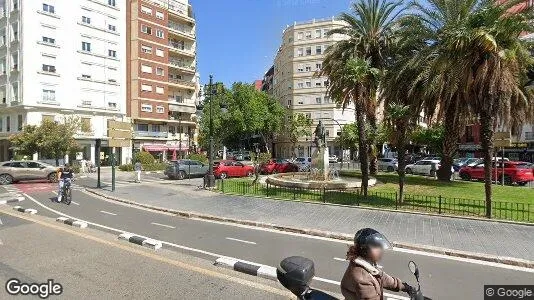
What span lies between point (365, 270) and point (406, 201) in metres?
12.9

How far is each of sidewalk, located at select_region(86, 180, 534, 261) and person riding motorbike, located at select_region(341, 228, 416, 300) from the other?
6.47 meters

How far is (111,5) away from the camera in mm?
49844

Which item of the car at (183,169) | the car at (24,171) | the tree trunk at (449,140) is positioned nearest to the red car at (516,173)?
the tree trunk at (449,140)

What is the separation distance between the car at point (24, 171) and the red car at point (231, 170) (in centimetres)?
1106

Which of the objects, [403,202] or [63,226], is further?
[403,202]

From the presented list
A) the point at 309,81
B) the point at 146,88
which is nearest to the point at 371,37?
the point at 146,88

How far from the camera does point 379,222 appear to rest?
1178 cm

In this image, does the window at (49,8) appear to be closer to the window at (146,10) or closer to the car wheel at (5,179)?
the window at (146,10)

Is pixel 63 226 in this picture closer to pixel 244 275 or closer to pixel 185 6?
pixel 244 275

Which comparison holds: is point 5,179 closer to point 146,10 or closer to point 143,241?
point 143,241

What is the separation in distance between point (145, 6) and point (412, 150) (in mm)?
51523

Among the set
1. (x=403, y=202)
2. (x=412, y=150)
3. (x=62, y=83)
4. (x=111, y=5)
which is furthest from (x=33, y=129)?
(x=412, y=150)

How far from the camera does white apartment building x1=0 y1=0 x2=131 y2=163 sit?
4159 cm

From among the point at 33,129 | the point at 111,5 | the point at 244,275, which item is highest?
the point at 111,5
